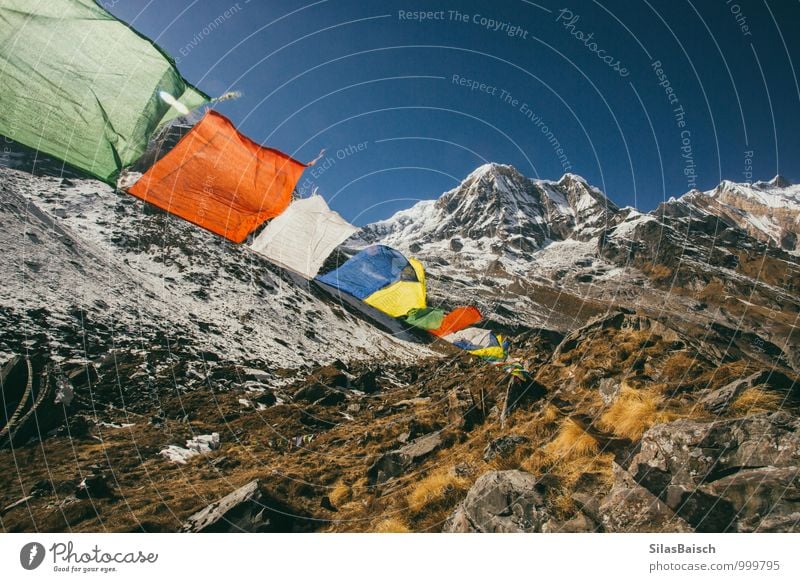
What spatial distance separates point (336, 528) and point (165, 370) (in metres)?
16.0

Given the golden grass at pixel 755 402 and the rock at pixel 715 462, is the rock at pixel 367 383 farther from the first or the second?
the rock at pixel 715 462

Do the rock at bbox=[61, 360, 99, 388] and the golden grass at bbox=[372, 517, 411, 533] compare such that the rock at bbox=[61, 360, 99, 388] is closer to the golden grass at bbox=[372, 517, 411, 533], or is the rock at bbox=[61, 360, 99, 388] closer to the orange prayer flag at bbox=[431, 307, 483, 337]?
the orange prayer flag at bbox=[431, 307, 483, 337]

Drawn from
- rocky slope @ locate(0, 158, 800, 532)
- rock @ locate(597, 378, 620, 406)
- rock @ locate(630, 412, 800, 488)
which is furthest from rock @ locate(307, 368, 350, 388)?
rock @ locate(630, 412, 800, 488)

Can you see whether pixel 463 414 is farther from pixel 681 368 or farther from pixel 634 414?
pixel 681 368

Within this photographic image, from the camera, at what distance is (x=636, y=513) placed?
441cm

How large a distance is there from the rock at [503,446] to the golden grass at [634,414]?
1382mm

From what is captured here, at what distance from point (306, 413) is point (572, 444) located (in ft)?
41.8

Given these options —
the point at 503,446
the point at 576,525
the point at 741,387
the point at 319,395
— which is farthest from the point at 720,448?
the point at 319,395

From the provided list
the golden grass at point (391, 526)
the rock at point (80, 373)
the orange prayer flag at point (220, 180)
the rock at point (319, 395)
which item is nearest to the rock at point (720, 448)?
the golden grass at point (391, 526)

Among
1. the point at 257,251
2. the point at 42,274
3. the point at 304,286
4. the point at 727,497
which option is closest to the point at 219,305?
the point at 42,274

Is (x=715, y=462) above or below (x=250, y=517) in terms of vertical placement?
above

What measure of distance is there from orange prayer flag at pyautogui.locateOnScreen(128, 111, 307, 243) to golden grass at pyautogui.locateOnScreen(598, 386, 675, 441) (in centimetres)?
672

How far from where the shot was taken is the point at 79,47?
5.13 meters
